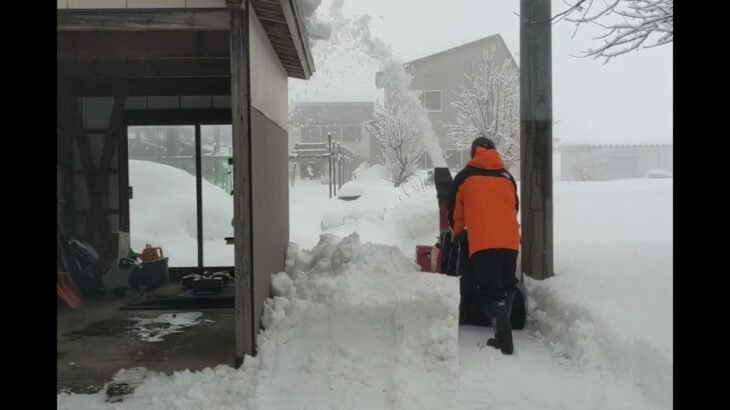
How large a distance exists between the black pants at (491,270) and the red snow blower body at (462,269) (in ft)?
1.10

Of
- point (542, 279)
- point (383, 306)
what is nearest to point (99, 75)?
point (383, 306)

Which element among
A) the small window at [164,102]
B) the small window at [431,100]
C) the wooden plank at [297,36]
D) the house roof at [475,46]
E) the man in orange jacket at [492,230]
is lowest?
the man in orange jacket at [492,230]

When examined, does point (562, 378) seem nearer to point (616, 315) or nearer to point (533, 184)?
point (616, 315)

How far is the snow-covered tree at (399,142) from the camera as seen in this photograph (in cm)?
3008

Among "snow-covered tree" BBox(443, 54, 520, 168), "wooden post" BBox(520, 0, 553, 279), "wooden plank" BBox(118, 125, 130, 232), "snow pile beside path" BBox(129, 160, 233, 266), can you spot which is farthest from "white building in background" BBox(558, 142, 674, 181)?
"wooden post" BBox(520, 0, 553, 279)

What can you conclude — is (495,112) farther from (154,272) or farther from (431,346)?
(431,346)

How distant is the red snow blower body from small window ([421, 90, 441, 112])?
1172 inches

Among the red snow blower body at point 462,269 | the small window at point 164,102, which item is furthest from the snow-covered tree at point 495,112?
the red snow blower body at point 462,269

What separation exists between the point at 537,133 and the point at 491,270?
1920 mm

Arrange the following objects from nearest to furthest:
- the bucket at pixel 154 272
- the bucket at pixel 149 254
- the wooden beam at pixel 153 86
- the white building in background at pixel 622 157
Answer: the bucket at pixel 154 272 < the bucket at pixel 149 254 < the wooden beam at pixel 153 86 < the white building in background at pixel 622 157

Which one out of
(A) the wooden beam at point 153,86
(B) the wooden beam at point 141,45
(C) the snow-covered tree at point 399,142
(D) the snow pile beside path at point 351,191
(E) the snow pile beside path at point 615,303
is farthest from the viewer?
(C) the snow-covered tree at point 399,142

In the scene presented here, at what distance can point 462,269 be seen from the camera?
5797mm

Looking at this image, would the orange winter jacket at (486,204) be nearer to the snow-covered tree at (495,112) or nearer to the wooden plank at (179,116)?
the wooden plank at (179,116)

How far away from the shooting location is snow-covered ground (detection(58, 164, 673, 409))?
14.6 feet
